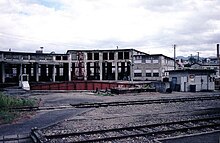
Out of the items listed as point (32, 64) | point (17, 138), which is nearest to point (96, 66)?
point (32, 64)

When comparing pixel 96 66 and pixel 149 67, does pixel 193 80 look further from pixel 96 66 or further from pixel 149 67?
pixel 96 66

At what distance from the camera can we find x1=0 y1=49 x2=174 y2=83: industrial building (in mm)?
59000

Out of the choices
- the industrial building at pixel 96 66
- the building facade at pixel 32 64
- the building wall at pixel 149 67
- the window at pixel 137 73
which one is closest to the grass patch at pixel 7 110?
the building facade at pixel 32 64

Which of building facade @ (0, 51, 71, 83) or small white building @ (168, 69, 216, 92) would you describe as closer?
small white building @ (168, 69, 216, 92)

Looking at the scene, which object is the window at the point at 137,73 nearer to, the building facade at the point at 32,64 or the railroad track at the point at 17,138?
the building facade at the point at 32,64

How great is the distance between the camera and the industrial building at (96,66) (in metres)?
59.0

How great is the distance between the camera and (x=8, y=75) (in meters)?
56.6

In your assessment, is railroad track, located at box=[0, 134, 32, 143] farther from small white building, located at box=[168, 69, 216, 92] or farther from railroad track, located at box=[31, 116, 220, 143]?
small white building, located at box=[168, 69, 216, 92]

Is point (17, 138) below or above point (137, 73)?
below

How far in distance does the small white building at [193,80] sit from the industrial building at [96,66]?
60.5 feet

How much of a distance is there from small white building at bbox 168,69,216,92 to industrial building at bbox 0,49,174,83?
1844 cm

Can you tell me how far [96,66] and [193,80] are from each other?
30467 millimetres

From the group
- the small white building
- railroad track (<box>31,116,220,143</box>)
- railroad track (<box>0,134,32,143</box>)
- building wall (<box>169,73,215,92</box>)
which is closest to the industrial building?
the small white building

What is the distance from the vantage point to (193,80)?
43969 mm
